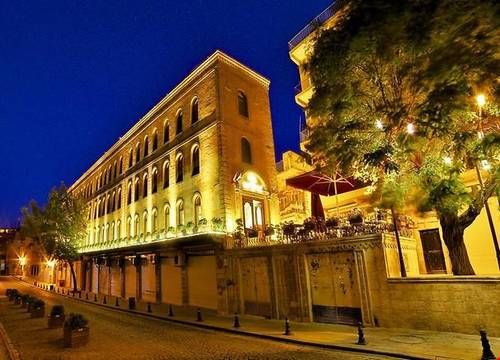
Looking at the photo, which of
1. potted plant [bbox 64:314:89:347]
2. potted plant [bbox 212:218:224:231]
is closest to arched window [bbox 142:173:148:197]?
potted plant [bbox 212:218:224:231]

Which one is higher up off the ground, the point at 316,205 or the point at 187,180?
the point at 187,180

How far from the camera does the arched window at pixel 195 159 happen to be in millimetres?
20953

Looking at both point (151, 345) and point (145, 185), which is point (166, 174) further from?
point (151, 345)

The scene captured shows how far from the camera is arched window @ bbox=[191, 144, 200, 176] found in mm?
20953

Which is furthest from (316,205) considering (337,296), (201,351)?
(201,351)

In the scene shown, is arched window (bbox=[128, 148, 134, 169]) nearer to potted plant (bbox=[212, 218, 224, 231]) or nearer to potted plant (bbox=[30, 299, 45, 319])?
potted plant (bbox=[30, 299, 45, 319])

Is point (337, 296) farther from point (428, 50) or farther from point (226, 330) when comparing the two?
point (428, 50)

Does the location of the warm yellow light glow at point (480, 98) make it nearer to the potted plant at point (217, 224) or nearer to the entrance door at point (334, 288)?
the entrance door at point (334, 288)

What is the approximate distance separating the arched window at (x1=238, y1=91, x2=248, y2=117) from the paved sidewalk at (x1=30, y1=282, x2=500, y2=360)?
13.6 m

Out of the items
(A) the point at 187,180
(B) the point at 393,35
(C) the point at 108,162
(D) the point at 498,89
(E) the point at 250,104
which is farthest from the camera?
(C) the point at 108,162

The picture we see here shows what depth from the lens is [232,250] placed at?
16500 mm

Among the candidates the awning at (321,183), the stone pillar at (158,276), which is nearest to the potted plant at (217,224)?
the awning at (321,183)

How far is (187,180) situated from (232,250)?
273 inches

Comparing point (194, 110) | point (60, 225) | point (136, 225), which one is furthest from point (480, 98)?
point (60, 225)
